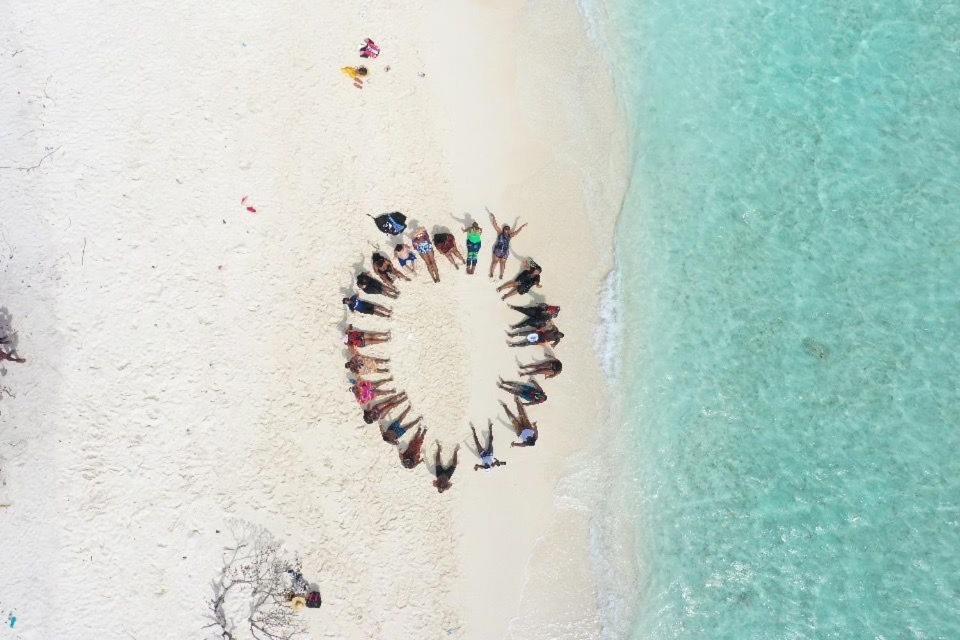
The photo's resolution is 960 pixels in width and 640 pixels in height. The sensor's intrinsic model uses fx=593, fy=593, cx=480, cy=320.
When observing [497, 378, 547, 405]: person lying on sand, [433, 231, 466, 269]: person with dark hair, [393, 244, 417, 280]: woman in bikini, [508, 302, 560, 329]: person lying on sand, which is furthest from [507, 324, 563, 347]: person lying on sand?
[393, 244, 417, 280]: woman in bikini

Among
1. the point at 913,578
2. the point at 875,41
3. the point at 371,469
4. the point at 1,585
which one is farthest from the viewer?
the point at 875,41

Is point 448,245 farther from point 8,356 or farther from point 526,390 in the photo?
point 8,356

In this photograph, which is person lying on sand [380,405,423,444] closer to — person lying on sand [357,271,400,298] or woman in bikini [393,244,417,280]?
person lying on sand [357,271,400,298]

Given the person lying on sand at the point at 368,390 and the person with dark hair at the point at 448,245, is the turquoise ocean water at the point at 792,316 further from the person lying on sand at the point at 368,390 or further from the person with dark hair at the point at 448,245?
the person lying on sand at the point at 368,390

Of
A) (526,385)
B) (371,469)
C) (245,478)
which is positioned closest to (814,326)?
(526,385)

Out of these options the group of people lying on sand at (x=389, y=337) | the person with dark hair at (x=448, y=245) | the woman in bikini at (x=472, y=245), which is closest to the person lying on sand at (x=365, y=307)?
the group of people lying on sand at (x=389, y=337)

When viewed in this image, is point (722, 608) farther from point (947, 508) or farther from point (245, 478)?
point (245, 478)
